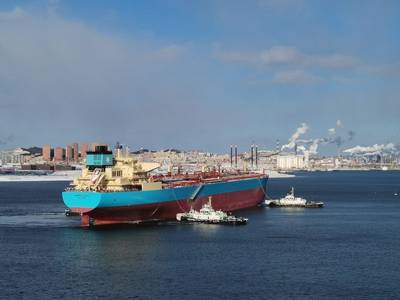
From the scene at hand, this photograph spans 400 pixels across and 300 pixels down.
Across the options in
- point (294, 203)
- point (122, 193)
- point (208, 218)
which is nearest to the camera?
point (122, 193)

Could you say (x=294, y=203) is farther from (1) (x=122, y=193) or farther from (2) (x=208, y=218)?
(1) (x=122, y=193)

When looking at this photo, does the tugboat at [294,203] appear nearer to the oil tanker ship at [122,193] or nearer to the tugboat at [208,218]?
the oil tanker ship at [122,193]

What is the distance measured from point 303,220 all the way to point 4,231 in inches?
1000

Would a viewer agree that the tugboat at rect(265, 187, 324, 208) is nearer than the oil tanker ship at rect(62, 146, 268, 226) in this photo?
No

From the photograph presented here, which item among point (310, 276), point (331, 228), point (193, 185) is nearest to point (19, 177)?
point (193, 185)

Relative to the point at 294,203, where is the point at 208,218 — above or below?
below

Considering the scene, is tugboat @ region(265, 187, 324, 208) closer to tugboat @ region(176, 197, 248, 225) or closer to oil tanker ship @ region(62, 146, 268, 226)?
oil tanker ship @ region(62, 146, 268, 226)

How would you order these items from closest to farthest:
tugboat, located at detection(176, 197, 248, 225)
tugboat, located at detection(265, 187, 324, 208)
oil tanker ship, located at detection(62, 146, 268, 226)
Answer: oil tanker ship, located at detection(62, 146, 268, 226)
tugboat, located at detection(176, 197, 248, 225)
tugboat, located at detection(265, 187, 324, 208)

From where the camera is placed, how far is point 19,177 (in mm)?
176625

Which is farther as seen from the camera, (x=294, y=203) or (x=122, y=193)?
(x=294, y=203)

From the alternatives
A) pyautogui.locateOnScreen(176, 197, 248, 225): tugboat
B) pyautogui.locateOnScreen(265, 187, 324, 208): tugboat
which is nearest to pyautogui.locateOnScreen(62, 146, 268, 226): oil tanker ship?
pyautogui.locateOnScreen(176, 197, 248, 225): tugboat

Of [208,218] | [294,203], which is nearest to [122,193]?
[208,218]

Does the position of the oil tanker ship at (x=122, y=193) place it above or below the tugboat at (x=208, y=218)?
above

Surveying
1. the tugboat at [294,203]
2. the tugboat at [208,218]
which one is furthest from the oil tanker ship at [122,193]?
the tugboat at [294,203]
